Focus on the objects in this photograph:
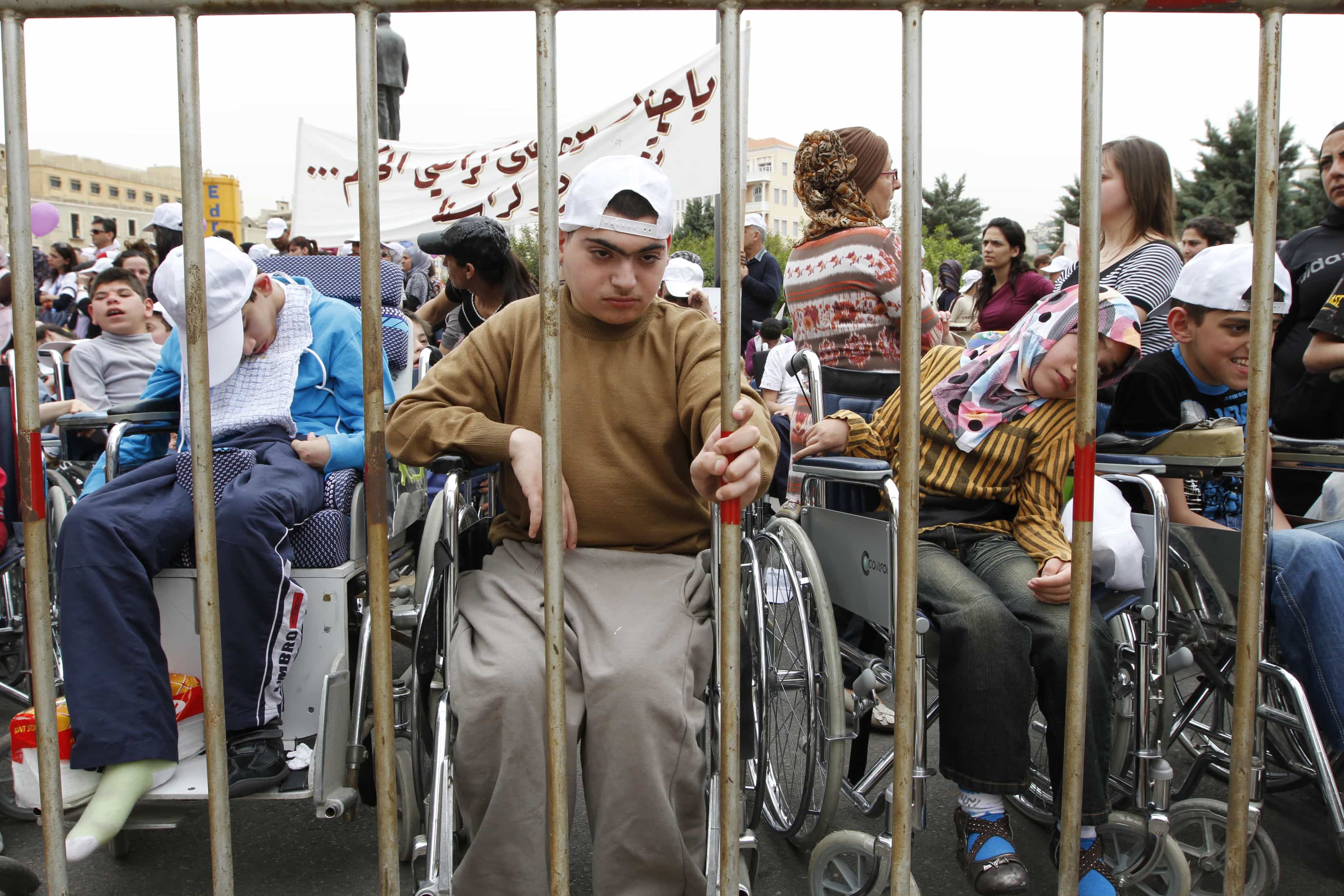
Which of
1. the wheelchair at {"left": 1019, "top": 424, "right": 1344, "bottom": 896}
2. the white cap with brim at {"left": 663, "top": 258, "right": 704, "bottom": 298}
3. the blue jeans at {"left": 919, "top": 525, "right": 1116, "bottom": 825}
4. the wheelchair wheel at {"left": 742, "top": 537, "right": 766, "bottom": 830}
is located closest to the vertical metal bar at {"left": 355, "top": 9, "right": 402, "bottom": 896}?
the wheelchair wheel at {"left": 742, "top": 537, "right": 766, "bottom": 830}

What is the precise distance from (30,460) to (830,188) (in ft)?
7.89

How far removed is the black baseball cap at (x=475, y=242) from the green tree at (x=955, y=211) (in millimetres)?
38402

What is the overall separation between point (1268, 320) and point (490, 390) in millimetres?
1515

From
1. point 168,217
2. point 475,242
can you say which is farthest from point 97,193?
point 475,242

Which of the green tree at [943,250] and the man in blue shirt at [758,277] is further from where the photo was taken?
the green tree at [943,250]

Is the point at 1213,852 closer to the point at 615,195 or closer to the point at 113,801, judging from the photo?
the point at 615,195

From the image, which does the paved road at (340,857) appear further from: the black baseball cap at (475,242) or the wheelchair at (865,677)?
the black baseball cap at (475,242)

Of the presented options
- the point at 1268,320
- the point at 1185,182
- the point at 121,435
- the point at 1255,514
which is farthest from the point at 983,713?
the point at 1185,182

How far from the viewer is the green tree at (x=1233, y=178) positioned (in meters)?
22.9

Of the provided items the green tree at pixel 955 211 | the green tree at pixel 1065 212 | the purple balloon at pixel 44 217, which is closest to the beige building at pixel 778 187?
the green tree at pixel 955 211

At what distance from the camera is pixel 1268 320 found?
53.9 inches

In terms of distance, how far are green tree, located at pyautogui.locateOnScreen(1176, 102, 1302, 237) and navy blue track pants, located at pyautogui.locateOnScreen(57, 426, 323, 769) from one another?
80.8ft

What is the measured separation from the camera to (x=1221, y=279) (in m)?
2.54

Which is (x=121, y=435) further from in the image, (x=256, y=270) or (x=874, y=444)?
(x=874, y=444)
